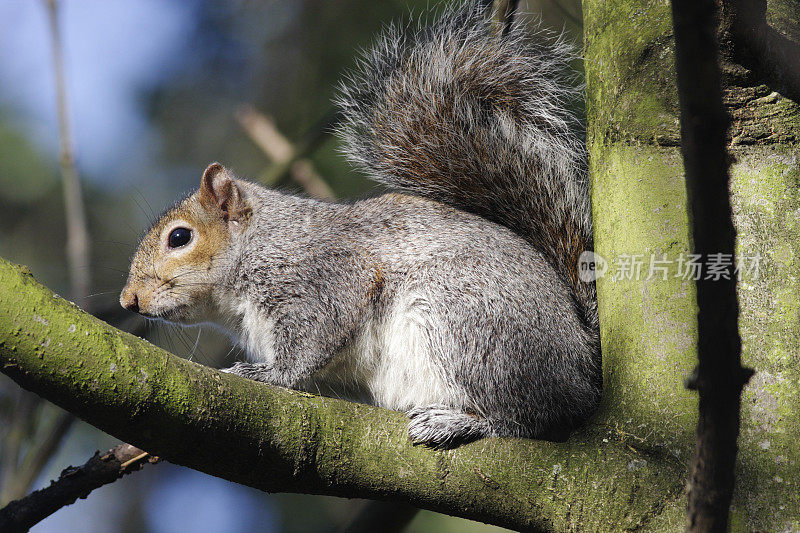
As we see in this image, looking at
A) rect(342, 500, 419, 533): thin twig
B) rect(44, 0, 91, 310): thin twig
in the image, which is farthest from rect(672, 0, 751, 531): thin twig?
rect(44, 0, 91, 310): thin twig

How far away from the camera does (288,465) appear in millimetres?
1330

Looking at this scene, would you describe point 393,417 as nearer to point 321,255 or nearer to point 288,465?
point 288,465

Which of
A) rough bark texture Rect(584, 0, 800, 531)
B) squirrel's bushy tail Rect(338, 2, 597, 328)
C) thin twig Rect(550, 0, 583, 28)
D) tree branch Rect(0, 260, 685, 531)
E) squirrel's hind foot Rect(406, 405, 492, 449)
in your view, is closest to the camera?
tree branch Rect(0, 260, 685, 531)

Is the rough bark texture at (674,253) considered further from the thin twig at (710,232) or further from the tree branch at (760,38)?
the thin twig at (710,232)

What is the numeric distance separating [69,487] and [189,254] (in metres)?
→ 0.95

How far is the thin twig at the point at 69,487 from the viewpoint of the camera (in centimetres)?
137

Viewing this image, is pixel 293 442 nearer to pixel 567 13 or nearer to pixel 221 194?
pixel 221 194

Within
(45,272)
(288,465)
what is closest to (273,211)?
(288,465)

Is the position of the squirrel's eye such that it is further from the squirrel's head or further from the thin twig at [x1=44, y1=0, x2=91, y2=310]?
the thin twig at [x1=44, y1=0, x2=91, y2=310]

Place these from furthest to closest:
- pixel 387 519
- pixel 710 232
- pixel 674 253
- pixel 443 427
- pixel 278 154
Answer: pixel 278 154
pixel 387 519
pixel 443 427
pixel 674 253
pixel 710 232

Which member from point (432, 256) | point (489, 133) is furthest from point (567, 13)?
point (432, 256)

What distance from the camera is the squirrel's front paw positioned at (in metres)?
1.99

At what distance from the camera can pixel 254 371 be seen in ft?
6.57

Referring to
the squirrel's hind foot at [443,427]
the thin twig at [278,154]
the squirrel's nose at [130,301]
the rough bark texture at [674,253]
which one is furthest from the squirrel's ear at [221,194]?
the rough bark texture at [674,253]
